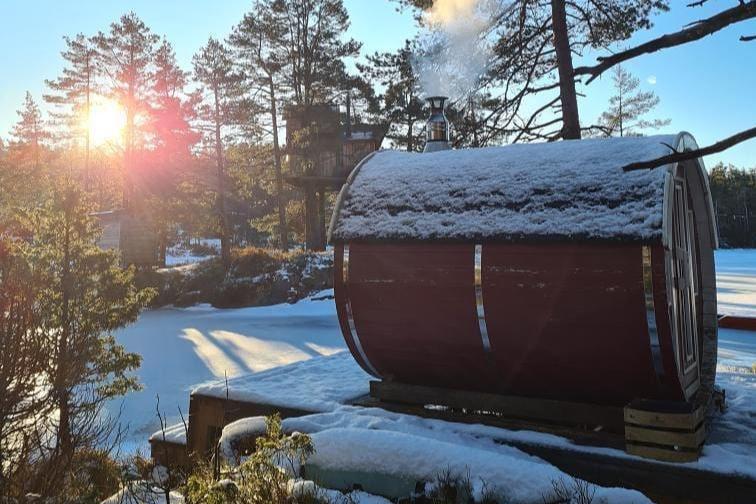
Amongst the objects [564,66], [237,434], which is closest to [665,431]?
[237,434]

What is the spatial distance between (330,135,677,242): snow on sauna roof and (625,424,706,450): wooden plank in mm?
1338

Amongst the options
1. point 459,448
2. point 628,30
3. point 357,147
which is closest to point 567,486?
point 459,448

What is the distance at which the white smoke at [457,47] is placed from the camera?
39.7 ft

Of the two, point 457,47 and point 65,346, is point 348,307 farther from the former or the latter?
point 457,47

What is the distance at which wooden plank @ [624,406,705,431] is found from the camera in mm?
3988

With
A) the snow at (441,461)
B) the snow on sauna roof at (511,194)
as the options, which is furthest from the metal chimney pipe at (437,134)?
the snow at (441,461)

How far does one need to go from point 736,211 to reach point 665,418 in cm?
5706

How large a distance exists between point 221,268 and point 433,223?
1987 cm

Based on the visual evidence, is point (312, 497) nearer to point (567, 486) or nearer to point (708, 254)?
point (567, 486)

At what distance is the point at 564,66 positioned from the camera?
38.9 ft

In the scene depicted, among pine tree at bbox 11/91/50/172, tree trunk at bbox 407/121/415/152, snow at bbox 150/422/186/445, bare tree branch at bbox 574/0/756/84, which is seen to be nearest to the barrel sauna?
bare tree branch at bbox 574/0/756/84

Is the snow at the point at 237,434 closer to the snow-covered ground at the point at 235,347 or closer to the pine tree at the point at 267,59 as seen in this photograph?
the snow-covered ground at the point at 235,347

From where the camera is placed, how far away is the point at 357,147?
85.9ft

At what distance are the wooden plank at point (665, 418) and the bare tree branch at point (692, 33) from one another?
279 centimetres
